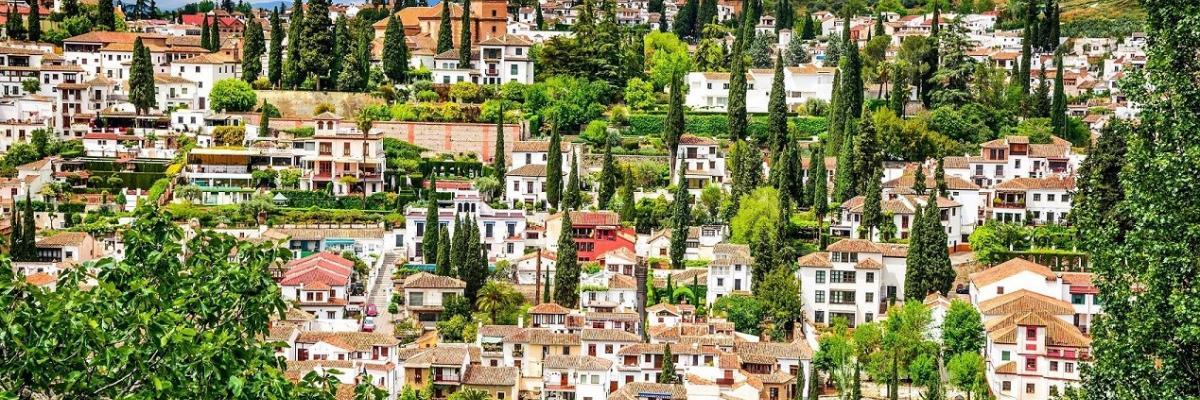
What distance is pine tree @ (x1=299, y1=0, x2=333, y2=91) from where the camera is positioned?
2395 inches

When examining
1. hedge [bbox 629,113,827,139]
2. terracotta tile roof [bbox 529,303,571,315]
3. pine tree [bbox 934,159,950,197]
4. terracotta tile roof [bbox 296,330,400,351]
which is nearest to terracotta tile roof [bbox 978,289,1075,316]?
pine tree [bbox 934,159,950,197]

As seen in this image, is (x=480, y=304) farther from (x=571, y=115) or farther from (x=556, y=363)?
(x=571, y=115)

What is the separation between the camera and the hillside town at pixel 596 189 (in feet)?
141

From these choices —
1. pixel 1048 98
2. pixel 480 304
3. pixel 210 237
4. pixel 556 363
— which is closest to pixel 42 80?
pixel 480 304

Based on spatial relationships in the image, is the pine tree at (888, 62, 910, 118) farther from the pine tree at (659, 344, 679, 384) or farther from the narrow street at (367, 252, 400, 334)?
the pine tree at (659, 344, 679, 384)

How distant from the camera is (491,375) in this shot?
1684 inches

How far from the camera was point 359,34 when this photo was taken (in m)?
65.4

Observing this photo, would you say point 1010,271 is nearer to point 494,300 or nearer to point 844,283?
point 844,283

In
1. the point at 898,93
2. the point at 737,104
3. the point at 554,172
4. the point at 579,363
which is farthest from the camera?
the point at 898,93

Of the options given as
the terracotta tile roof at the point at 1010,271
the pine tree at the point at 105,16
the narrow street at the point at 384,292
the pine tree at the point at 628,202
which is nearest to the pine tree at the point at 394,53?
the pine tree at the point at 628,202

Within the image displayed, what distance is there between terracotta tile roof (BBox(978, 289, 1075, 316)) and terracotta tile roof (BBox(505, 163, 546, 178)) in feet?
50.7

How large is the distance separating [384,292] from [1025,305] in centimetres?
1608

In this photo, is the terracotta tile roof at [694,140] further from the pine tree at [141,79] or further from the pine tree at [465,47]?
the pine tree at [141,79]

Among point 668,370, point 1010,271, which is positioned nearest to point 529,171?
point 668,370
